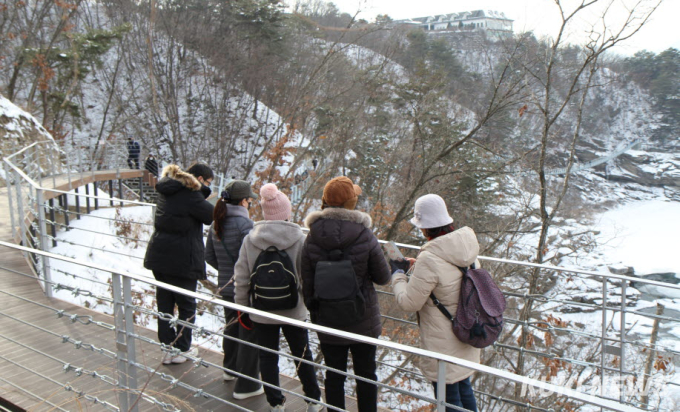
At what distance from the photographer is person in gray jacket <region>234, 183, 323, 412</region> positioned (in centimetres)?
289

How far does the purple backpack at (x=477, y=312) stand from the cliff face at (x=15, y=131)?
38.5ft

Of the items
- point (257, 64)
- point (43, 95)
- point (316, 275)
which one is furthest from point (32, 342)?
point (257, 64)

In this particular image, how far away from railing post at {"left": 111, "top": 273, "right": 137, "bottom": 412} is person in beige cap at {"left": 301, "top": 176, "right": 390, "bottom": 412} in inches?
40.4

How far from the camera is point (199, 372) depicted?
367 centimetres

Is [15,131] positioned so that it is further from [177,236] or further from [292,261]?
[292,261]

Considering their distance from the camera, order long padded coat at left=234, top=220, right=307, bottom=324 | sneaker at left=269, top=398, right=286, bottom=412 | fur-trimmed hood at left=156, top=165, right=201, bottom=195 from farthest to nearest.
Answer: fur-trimmed hood at left=156, top=165, right=201, bottom=195 < sneaker at left=269, top=398, right=286, bottom=412 < long padded coat at left=234, top=220, right=307, bottom=324

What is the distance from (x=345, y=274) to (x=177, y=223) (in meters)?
1.62

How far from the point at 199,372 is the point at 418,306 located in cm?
210

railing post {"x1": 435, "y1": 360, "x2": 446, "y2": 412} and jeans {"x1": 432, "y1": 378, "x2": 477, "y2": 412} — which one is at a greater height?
railing post {"x1": 435, "y1": 360, "x2": 446, "y2": 412}

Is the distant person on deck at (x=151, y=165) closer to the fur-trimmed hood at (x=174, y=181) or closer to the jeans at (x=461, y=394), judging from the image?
the fur-trimmed hood at (x=174, y=181)

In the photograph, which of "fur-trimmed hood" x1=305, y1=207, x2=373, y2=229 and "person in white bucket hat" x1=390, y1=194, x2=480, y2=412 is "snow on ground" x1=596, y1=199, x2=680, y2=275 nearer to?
"person in white bucket hat" x1=390, y1=194, x2=480, y2=412

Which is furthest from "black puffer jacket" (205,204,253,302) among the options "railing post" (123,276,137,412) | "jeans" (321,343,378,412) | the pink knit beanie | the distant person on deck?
the distant person on deck

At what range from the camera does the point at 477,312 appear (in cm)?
244

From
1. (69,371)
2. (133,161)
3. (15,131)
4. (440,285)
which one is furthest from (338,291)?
(133,161)
